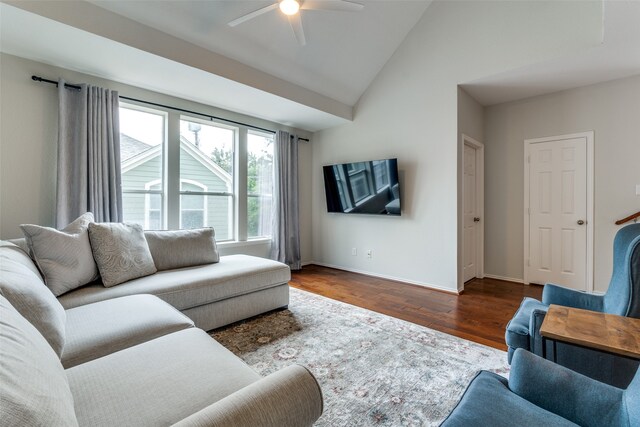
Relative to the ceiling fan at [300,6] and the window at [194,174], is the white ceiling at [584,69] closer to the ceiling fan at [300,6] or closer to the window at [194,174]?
the ceiling fan at [300,6]

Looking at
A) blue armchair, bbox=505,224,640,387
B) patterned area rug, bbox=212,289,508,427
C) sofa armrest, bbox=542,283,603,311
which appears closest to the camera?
blue armchair, bbox=505,224,640,387

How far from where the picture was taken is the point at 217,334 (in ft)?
7.65

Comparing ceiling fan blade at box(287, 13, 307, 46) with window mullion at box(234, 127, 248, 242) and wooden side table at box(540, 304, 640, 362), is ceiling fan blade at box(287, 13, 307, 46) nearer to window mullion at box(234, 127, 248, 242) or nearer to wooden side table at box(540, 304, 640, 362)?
window mullion at box(234, 127, 248, 242)

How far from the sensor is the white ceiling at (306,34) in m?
2.50

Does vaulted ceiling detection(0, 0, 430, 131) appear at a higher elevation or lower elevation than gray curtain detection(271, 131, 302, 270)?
higher

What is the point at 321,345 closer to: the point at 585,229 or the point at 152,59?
the point at 152,59

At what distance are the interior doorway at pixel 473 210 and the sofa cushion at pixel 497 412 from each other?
3.15 m

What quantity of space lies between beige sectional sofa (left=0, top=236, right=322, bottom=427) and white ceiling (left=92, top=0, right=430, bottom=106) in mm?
2201

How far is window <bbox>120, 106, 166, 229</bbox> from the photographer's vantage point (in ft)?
10.4

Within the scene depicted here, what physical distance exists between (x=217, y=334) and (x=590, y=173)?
4.47 m

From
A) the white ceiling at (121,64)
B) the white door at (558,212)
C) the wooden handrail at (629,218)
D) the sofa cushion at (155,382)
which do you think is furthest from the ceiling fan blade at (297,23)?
the wooden handrail at (629,218)

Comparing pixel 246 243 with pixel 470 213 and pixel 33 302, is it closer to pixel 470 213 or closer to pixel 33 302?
pixel 33 302

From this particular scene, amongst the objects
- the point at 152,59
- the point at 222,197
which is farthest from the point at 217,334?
the point at 152,59

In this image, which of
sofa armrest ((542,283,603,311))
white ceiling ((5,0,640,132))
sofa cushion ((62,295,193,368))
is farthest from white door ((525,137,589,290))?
sofa cushion ((62,295,193,368))
